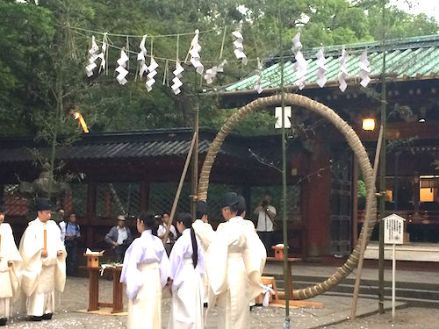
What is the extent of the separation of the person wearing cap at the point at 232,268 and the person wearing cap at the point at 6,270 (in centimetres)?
369

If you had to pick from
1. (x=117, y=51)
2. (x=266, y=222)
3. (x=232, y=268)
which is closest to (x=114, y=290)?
(x=232, y=268)

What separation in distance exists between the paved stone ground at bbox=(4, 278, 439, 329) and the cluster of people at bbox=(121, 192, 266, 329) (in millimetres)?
1624

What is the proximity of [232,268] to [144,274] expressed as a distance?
1.15m

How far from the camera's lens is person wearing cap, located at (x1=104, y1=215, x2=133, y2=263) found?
53.6ft

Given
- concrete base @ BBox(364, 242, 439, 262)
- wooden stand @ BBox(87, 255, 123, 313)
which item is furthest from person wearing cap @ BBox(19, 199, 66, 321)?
concrete base @ BBox(364, 242, 439, 262)

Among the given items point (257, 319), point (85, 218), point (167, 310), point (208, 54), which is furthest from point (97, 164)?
point (257, 319)

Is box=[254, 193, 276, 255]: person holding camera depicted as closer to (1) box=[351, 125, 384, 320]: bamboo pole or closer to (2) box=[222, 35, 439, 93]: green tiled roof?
(2) box=[222, 35, 439, 93]: green tiled roof

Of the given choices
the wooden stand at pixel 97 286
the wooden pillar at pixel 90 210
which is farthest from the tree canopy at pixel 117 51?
the wooden stand at pixel 97 286

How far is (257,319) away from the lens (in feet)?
34.5

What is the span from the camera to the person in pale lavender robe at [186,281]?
817 cm

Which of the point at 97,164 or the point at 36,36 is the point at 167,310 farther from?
the point at 36,36

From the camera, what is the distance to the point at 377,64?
15.6m

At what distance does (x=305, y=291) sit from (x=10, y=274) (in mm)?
4720

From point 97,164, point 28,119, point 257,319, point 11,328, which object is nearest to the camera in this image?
point 11,328
